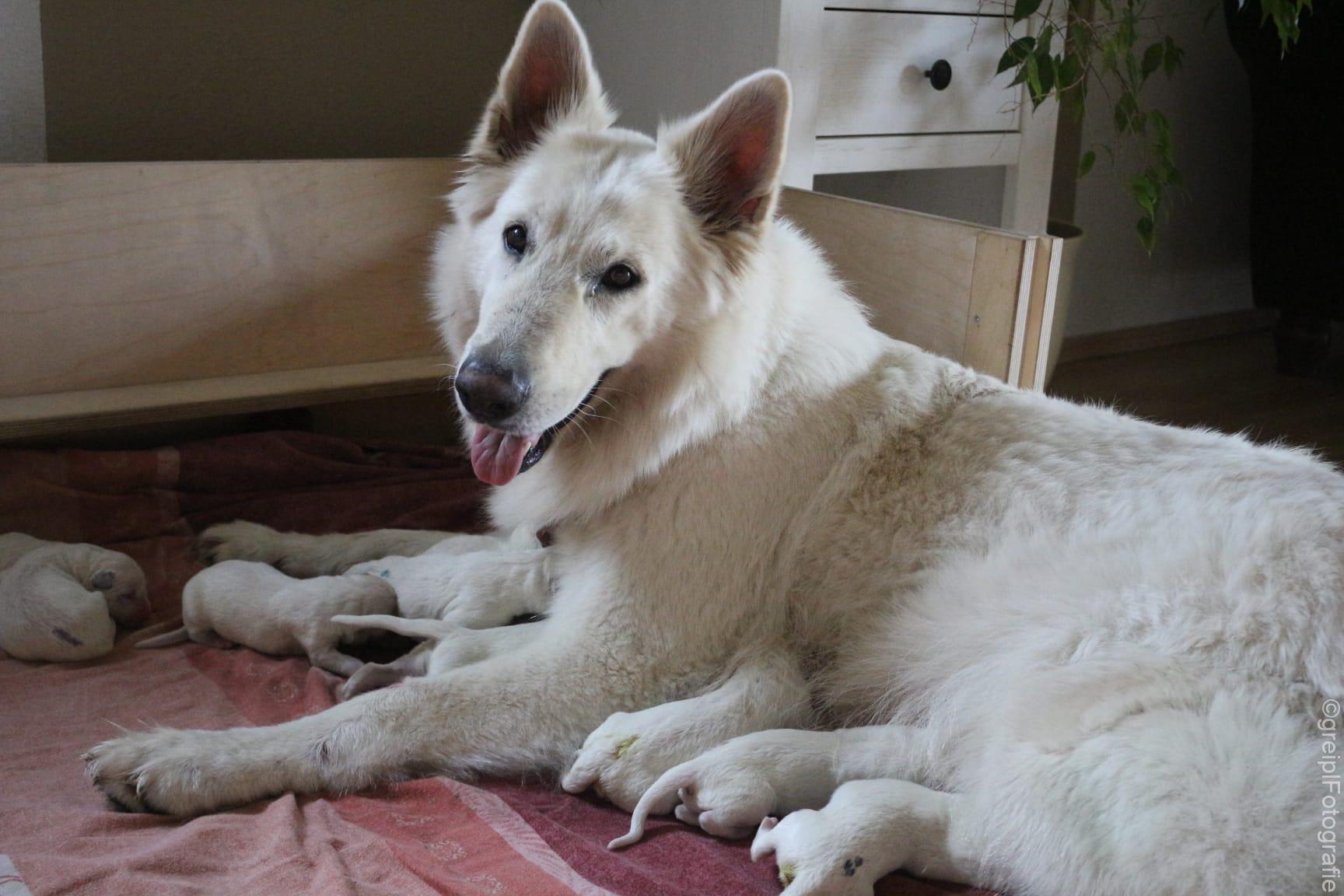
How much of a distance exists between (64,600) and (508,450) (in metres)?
0.89

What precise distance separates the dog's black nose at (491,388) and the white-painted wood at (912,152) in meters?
1.46

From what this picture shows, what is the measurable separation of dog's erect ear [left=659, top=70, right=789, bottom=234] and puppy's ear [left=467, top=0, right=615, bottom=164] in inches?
7.9

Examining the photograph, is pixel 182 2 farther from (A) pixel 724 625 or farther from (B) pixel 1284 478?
(B) pixel 1284 478

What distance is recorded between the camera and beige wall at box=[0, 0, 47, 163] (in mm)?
2623

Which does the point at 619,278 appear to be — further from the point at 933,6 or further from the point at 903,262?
the point at 933,6

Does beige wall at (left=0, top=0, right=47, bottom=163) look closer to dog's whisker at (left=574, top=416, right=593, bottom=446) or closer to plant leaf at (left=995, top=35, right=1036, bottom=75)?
dog's whisker at (left=574, top=416, right=593, bottom=446)

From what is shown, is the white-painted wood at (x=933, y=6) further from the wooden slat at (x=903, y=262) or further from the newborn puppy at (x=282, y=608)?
the newborn puppy at (x=282, y=608)

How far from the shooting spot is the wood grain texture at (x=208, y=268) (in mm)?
2404

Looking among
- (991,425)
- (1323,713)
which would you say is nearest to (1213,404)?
(991,425)

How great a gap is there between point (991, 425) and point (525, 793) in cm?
101

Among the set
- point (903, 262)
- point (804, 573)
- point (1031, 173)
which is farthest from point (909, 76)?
point (804, 573)

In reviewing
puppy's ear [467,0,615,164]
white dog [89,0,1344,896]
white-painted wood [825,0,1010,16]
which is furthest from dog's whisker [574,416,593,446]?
white-painted wood [825,0,1010,16]

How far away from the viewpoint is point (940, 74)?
288 cm

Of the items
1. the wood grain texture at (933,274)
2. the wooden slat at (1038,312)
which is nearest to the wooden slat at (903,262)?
the wood grain texture at (933,274)
